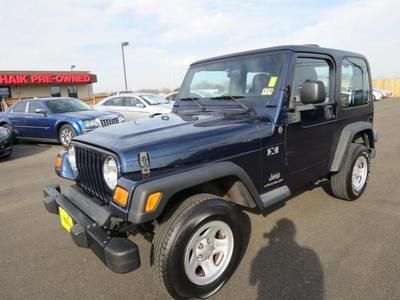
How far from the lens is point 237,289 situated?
2.70 m

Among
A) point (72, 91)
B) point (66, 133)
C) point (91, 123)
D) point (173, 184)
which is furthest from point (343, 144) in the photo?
point (72, 91)

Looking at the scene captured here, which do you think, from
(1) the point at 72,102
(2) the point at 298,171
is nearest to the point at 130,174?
(2) the point at 298,171

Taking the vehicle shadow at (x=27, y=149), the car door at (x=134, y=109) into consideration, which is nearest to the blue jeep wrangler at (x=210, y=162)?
the vehicle shadow at (x=27, y=149)

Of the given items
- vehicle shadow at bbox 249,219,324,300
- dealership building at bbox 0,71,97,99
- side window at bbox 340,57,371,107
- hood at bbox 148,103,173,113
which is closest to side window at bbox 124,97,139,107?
hood at bbox 148,103,173,113

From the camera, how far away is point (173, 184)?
7.61ft

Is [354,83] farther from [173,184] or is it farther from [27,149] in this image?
[27,149]

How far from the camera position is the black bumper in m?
2.21

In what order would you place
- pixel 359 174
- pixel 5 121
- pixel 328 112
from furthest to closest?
1. pixel 5 121
2. pixel 359 174
3. pixel 328 112

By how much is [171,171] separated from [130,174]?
302 millimetres

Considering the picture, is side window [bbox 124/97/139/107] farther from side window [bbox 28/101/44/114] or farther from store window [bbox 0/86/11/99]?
store window [bbox 0/86/11/99]

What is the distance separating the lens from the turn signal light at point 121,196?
2254mm

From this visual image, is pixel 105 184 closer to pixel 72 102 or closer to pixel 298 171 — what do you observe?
pixel 298 171

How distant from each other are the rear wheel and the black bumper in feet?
21.7

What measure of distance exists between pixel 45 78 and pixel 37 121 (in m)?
23.2
